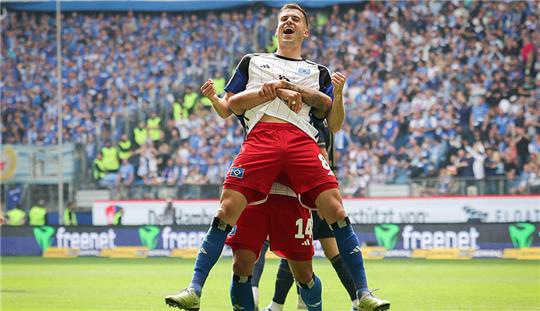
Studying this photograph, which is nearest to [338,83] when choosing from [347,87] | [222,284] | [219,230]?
[219,230]

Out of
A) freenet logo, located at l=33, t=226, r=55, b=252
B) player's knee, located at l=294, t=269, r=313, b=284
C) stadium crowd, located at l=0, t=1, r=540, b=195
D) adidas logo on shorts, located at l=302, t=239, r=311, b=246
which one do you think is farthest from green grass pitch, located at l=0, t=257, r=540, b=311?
stadium crowd, located at l=0, t=1, r=540, b=195

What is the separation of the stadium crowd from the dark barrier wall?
2.51 meters

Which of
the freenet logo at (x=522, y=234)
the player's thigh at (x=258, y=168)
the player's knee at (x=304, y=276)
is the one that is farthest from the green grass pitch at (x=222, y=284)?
the player's thigh at (x=258, y=168)

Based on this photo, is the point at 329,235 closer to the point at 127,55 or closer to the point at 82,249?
the point at 82,249

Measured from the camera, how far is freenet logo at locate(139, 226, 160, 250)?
23.7 metres

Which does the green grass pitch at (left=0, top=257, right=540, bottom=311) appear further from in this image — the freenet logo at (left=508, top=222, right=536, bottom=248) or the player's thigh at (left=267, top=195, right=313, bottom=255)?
the player's thigh at (left=267, top=195, right=313, bottom=255)

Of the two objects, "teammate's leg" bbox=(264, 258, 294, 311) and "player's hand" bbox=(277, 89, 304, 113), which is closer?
"player's hand" bbox=(277, 89, 304, 113)

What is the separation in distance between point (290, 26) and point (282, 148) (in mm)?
1012

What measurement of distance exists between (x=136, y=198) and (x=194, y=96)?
6009 millimetres

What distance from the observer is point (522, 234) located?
69.3 ft

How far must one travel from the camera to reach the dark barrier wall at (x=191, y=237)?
70.2ft

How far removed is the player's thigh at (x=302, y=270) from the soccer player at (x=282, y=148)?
480mm

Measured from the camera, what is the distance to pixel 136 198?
1023 inches

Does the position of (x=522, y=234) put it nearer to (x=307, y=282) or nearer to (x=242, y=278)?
(x=307, y=282)
